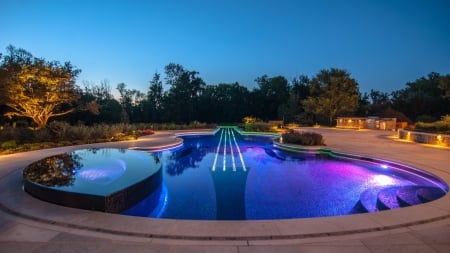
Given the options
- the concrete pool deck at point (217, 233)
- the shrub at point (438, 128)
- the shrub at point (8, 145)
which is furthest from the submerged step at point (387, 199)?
the shrub at point (8, 145)

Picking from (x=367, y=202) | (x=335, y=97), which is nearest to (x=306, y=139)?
(x=367, y=202)

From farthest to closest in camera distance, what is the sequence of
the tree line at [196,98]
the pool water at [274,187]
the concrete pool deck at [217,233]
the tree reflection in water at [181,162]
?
the tree line at [196,98] < the tree reflection in water at [181,162] < the pool water at [274,187] < the concrete pool deck at [217,233]

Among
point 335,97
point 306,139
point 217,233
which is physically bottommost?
point 217,233

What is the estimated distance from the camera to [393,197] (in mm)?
6145

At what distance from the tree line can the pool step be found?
48.7 ft

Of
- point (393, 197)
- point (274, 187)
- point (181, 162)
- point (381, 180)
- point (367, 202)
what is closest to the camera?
point (367, 202)

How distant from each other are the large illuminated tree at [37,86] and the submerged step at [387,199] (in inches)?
592

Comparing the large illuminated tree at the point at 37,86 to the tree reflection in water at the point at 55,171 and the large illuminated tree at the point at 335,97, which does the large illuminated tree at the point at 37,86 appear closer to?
the tree reflection in water at the point at 55,171

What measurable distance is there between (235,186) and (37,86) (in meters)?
12.4

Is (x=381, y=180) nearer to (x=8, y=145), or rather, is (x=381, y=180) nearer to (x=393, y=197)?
(x=393, y=197)

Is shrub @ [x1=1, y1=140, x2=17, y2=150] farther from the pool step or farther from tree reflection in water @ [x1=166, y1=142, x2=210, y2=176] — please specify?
the pool step

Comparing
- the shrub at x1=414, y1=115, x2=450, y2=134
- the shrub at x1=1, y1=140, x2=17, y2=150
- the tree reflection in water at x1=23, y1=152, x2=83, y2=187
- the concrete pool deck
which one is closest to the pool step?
the concrete pool deck

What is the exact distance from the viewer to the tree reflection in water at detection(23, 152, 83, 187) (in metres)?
5.39

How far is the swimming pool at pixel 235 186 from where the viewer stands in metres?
5.06
